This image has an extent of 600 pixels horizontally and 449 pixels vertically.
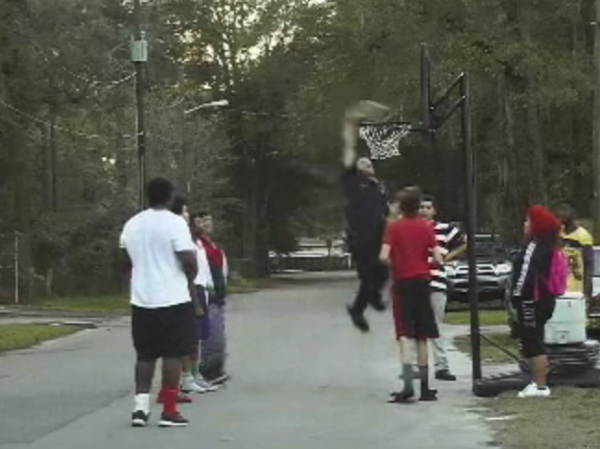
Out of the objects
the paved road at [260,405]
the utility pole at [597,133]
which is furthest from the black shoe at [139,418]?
the utility pole at [597,133]

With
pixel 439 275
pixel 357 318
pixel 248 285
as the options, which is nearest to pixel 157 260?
pixel 357 318

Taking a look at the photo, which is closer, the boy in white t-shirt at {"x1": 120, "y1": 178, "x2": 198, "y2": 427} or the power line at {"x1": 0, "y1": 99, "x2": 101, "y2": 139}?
the boy in white t-shirt at {"x1": 120, "y1": 178, "x2": 198, "y2": 427}

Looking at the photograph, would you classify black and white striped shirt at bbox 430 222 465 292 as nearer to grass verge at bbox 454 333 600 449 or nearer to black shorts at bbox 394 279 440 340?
black shorts at bbox 394 279 440 340

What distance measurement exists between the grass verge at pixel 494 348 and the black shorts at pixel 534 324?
3.91 m

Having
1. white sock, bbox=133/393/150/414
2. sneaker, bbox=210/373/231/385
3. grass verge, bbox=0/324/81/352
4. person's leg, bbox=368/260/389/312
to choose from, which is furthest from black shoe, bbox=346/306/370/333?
grass verge, bbox=0/324/81/352

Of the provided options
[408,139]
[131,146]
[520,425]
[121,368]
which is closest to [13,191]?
[131,146]

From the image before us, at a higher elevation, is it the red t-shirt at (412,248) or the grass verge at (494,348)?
the red t-shirt at (412,248)

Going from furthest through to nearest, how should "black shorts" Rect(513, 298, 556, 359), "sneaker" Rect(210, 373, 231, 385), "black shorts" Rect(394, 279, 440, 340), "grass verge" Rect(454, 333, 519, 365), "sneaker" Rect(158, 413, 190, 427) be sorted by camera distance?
1. "grass verge" Rect(454, 333, 519, 365)
2. "sneaker" Rect(210, 373, 231, 385)
3. "black shorts" Rect(394, 279, 440, 340)
4. "black shorts" Rect(513, 298, 556, 359)
5. "sneaker" Rect(158, 413, 190, 427)

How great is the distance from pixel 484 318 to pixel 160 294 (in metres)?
17.2

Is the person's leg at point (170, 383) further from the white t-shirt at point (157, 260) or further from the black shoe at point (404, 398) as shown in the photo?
the black shoe at point (404, 398)

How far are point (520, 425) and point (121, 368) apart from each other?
780cm

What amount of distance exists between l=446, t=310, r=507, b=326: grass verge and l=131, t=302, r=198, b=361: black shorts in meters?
15.1

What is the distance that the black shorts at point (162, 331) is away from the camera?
1130 centimetres

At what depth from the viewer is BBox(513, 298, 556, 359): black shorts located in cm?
1291
